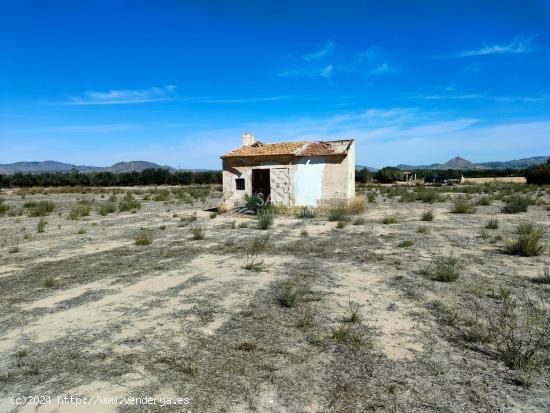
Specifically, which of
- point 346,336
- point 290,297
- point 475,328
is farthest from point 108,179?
point 475,328

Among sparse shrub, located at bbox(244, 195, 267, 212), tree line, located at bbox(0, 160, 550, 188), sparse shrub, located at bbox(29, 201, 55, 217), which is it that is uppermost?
tree line, located at bbox(0, 160, 550, 188)

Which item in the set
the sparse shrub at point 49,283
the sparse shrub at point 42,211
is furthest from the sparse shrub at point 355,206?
the sparse shrub at point 42,211

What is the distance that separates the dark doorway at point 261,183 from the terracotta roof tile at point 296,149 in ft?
3.17

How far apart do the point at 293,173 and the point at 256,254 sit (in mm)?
10298

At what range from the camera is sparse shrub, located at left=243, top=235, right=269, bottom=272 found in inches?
355

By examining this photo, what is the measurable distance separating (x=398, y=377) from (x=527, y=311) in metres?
2.97

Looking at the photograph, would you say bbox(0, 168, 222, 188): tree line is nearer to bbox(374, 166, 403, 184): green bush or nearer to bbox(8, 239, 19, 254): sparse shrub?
bbox(374, 166, 403, 184): green bush

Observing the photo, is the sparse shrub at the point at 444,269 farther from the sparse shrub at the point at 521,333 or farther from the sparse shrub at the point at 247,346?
the sparse shrub at the point at 247,346

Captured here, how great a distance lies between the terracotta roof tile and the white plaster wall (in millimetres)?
445

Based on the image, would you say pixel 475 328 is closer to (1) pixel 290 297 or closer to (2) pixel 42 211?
(1) pixel 290 297

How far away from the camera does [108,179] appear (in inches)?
2650

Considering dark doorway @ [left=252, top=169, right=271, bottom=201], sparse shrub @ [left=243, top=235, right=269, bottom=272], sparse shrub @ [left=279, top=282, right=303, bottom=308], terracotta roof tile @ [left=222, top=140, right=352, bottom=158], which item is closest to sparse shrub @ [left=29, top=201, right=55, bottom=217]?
terracotta roof tile @ [left=222, top=140, right=352, bottom=158]

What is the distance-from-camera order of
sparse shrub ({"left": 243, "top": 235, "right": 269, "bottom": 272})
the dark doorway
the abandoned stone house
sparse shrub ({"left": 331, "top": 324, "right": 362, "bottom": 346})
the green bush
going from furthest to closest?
1. the green bush
2. the dark doorway
3. the abandoned stone house
4. sparse shrub ({"left": 243, "top": 235, "right": 269, "bottom": 272})
5. sparse shrub ({"left": 331, "top": 324, "right": 362, "bottom": 346})

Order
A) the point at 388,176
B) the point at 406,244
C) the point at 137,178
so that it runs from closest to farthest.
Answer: the point at 406,244 < the point at 388,176 < the point at 137,178
